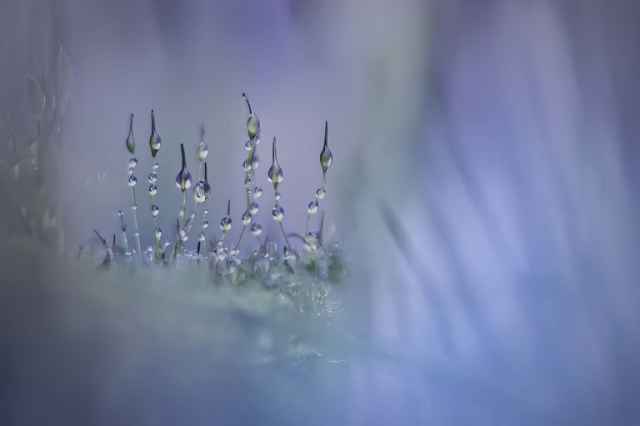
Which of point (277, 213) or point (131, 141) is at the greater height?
point (131, 141)

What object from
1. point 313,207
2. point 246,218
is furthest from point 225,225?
point 313,207

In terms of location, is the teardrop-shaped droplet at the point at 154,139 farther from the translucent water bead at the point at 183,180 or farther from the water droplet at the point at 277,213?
the water droplet at the point at 277,213

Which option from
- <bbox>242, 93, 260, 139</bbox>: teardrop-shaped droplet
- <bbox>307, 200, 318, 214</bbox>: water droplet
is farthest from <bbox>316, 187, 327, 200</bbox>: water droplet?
<bbox>242, 93, 260, 139</bbox>: teardrop-shaped droplet

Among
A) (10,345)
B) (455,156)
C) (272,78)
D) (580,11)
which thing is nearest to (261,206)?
(272,78)

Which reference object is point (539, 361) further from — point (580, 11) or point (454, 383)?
point (580, 11)

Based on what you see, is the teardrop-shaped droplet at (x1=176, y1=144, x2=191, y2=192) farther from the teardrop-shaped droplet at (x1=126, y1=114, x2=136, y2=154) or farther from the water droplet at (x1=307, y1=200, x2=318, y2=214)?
the water droplet at (x1=307, y1=200, x2=318, y2=214)

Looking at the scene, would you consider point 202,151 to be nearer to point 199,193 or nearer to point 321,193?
point 199,193
